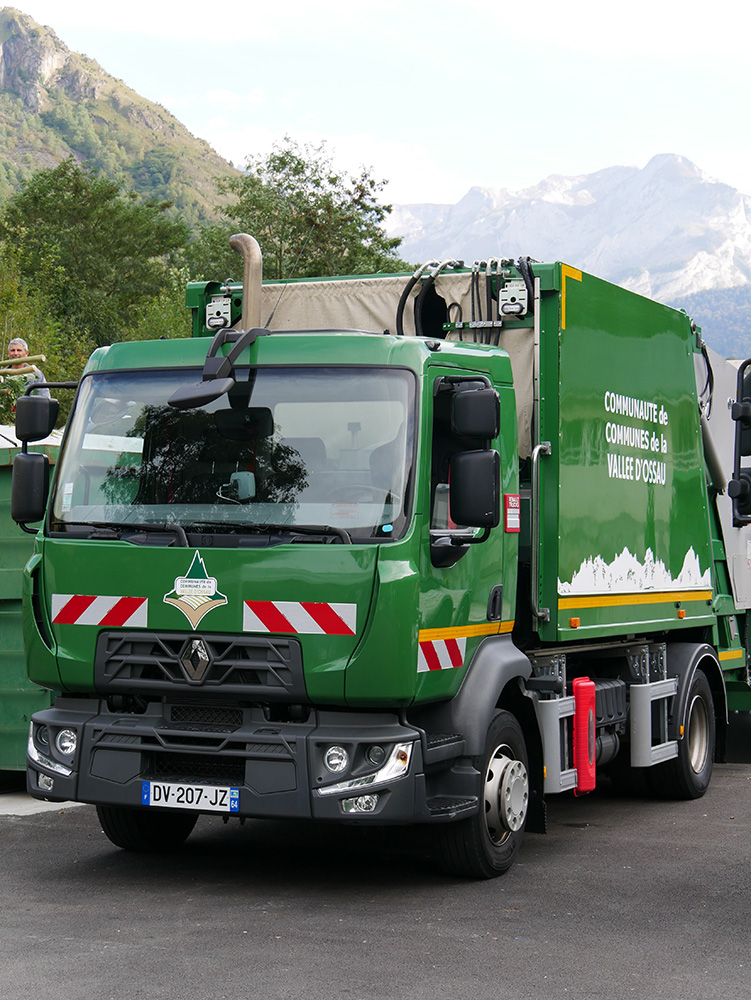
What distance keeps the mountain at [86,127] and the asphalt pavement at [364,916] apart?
12052cm

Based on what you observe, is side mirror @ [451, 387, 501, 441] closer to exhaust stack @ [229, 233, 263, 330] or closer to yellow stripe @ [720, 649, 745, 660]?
exhaust stack @ [229, 233, 263, 330]

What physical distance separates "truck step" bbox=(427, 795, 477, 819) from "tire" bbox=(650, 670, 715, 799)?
10.9 feet

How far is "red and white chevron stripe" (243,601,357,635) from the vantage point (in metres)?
6.07

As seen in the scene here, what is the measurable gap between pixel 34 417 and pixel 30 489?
0.36 m

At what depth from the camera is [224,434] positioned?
6555 mm

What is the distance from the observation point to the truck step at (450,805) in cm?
634

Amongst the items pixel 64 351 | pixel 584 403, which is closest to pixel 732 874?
pixel 584 403

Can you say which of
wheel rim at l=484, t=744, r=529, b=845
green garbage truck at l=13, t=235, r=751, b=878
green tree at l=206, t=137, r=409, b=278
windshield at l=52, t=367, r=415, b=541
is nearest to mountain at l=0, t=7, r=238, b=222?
green tree at l=206, t=137, r=409, b=278

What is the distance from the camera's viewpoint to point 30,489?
684cm

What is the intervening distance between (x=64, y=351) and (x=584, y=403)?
109ft

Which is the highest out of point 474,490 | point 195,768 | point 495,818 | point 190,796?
point 474,490

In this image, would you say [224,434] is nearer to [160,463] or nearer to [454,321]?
[160,463]

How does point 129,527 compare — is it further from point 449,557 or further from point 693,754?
point 693,754

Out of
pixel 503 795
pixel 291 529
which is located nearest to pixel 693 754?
pixel 503 795
